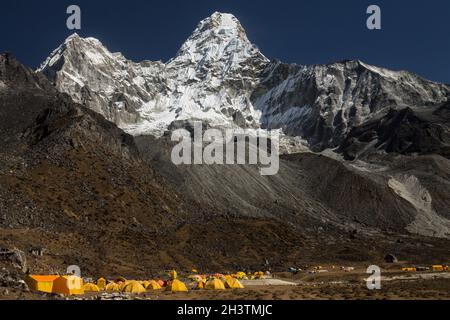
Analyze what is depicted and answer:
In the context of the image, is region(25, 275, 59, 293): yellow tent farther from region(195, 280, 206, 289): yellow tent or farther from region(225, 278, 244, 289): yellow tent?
region(225, 278, 244, 289): yellow tent

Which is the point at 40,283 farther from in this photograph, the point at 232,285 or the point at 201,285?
the point at 232,285

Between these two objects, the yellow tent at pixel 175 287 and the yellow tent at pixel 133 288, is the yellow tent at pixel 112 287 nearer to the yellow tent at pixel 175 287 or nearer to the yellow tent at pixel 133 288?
the yellow tent at pixel 133 288

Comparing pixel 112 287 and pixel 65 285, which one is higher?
pixel 65 285

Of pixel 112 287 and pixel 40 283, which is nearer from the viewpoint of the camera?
pixel 40 283

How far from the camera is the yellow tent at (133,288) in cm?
4822

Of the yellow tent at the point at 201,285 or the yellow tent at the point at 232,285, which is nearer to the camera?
the yellow tent at the point at 201,285

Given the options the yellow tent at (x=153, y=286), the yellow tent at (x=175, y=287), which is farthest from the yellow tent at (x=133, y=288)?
the yellow tent at (x=175, y=287)

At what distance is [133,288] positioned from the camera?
159ft

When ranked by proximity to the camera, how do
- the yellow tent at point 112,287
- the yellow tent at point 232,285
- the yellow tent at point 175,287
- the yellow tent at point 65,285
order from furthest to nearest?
the yellow tent at point 232,285 → the yellow tent at point 112,287 → the yellow tent at point 175,287 → the yellow tent at point 65,285

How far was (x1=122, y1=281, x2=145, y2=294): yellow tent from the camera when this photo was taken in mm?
48219

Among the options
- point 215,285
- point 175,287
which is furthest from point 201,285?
point 175,287

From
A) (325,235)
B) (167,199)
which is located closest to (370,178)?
(325,235)

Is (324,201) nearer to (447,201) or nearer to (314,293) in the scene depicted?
(447,201)

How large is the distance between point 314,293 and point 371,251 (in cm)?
6728
